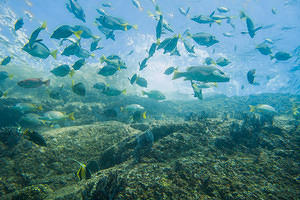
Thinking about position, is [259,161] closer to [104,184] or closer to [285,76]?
[104,184]

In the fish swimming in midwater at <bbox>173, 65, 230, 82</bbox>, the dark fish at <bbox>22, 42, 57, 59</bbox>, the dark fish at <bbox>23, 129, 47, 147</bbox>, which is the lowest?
the dark fish at <bbox>23, 129, 47, 147</bbox>

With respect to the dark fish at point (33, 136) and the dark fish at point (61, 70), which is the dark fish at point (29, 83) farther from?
the dark fish at point (33, 136)

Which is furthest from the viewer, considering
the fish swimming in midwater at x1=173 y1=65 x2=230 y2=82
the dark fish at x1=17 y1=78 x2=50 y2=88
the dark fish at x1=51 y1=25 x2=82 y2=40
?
the dark fish at x1=17 y1=78 x2=50 y2=88

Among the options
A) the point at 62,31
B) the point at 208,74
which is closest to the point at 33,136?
the point at 62,31

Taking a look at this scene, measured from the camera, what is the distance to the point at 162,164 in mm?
2377

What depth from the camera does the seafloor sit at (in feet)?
5.98

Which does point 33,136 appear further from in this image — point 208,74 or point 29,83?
point 208,74

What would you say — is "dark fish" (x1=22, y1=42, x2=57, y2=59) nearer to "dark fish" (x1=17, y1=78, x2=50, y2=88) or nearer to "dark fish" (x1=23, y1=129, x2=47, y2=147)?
"dark fish" (x1=17, y1=78, x2=50, y2=88)

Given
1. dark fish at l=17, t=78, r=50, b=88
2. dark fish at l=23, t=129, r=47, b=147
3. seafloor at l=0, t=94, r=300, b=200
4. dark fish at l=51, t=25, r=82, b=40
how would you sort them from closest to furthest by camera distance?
seafloor at l=0, t=94, r=300, b=200, dark fish at l=23, t=129, r=47, b=147, dark fish at l=51, t=25, r=82, b=40, dark fish at l=17, t=78, r=50, b=88

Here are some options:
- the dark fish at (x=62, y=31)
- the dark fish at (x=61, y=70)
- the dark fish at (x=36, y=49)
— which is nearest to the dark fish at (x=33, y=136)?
the dark fish at (x=61, y=70)

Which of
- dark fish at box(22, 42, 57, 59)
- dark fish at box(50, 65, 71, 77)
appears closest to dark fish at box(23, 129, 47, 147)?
dark fish at box(50, 65, 71, 77)

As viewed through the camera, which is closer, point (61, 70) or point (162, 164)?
point (162, 164)

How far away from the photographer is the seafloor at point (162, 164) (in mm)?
1821

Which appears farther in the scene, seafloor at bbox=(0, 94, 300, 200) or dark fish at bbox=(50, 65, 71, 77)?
dark fish at bbox=(50, 65, 71, 77)
